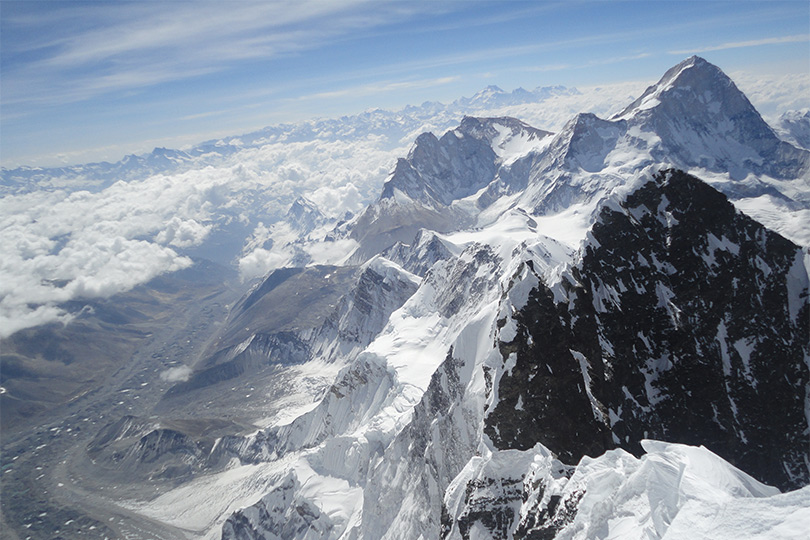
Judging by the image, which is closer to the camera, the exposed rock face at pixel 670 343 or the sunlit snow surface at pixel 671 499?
the sunlit snow surface at pixel 671 499

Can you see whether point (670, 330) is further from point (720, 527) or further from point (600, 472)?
point (720, 527)

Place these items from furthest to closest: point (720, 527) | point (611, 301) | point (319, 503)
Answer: point (319, 503) → point (611, 301) → point (720, 527)

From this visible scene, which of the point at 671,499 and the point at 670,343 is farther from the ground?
the point at 671,499

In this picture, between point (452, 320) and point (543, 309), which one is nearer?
point (543, 309)

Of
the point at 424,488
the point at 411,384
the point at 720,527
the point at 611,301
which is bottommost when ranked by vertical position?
the point at 411,384

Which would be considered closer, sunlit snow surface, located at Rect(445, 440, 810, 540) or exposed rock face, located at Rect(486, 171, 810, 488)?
sunlit snow surface, located at Rect(445, 440, 810, 540)

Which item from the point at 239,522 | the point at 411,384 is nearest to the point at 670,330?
the point at 411,384

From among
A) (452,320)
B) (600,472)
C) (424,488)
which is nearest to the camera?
(600,472)

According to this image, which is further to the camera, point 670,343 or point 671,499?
point 670,343
